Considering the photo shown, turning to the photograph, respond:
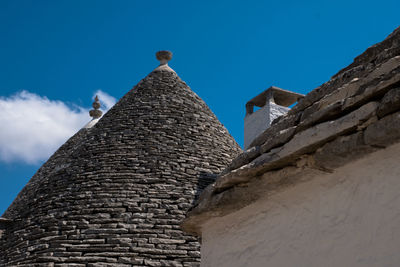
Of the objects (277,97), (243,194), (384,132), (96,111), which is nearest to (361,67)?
(384,132)

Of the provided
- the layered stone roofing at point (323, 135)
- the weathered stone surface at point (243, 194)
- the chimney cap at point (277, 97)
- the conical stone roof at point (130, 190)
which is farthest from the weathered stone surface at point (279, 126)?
the chimney cap at point (277, 97)

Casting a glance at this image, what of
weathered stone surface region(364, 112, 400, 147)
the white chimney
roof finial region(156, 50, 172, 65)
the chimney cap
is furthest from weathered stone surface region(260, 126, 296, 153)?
roof finial region(156, 50, 172, 65)

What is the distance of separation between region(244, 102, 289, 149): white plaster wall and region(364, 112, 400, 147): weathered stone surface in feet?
23.9

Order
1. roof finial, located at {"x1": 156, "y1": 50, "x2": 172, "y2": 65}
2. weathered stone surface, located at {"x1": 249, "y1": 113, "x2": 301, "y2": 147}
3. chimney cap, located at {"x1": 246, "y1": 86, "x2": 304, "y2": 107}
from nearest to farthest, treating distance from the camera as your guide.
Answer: weathered stone surface, located at {"x1": 249, "y1": 113, "x2": 301, "y2": 147}
chimney cap, located at {"x1": 246, "y1": 86, "x2": 304, "y2": 107}
roof finial, located at {"x1": 156, "y1": 50, "x2": 172, "y2": 65}

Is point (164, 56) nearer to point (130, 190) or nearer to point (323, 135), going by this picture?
point (130, 190)

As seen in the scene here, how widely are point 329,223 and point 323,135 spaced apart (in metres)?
0.41

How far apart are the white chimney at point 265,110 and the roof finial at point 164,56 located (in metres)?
2.19

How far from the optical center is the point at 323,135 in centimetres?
231

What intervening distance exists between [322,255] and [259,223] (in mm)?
509

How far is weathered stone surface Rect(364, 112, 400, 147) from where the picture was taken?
2.03 meters

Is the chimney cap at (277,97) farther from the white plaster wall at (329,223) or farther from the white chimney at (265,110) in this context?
the white plaster wall at (329,223)

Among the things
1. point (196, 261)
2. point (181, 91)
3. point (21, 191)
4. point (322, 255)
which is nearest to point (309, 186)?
point (322, 255)

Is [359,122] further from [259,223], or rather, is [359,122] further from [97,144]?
[97,144]

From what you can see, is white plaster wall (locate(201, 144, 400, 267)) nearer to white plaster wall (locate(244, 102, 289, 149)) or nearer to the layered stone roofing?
the layered stone roofing
